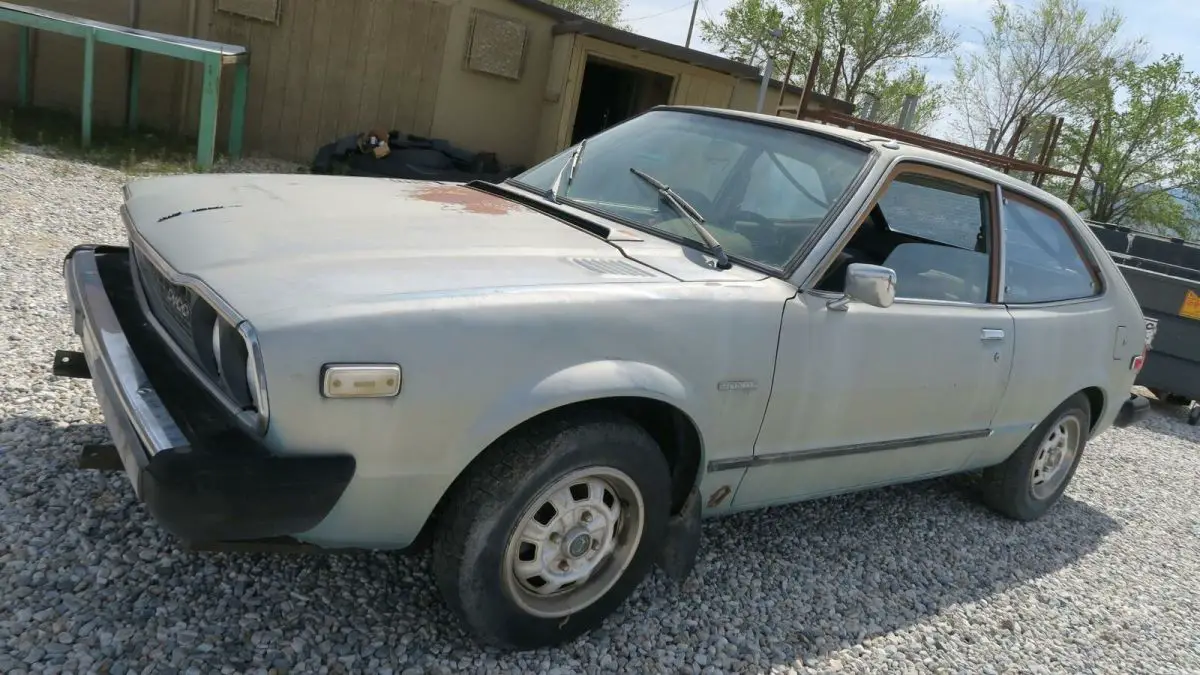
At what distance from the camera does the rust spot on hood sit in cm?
315

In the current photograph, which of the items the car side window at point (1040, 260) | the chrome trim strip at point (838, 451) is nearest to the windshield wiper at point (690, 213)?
the chrome trim strip at point (838, 451)

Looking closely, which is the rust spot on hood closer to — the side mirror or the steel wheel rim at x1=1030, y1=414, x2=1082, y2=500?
the side mirror

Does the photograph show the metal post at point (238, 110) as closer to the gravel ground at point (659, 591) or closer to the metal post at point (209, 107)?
the metal post at point (209, 107)

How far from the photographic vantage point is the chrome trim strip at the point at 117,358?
6.71 ft

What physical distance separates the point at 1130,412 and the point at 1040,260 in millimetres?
1461

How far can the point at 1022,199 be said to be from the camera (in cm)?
405

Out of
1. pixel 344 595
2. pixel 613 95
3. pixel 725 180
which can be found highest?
pixel 613 95

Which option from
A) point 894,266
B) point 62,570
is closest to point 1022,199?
point 894,266

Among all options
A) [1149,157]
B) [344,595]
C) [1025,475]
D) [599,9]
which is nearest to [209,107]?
[344,595]

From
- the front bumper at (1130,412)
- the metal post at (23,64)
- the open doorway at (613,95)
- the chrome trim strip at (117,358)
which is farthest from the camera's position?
the open doorway at (613,95)

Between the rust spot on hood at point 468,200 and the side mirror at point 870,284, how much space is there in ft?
4.03

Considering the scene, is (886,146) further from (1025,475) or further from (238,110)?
(238,110)

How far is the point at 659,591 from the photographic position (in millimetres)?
3051

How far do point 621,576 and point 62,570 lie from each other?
5.39ft
